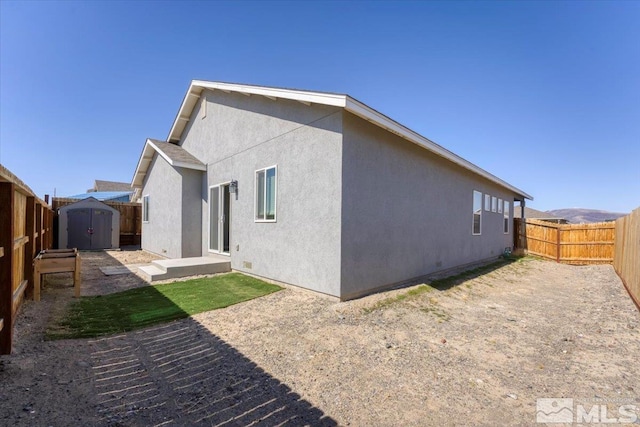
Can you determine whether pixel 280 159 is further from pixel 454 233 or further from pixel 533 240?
pixel 533 240

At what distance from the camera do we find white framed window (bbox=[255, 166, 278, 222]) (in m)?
7.32

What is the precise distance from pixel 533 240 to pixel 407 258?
41.7 ft

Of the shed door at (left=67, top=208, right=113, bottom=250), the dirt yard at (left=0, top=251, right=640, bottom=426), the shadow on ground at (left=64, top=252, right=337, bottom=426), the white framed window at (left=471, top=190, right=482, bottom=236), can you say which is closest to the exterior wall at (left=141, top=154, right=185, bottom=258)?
the shed door at (left=67, top=208, right=113, bottom=250)

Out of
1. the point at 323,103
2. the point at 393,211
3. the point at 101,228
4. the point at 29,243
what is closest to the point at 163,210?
the point at 101,228

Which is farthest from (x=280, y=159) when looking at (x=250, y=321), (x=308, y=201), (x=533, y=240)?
(x=533, y=240)

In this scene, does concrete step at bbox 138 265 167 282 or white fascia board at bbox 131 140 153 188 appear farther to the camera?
white fascia board at bbox 131 140 153 188

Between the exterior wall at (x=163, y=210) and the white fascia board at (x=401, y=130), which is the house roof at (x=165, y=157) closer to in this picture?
the exterior wall at (x=163, y=210)

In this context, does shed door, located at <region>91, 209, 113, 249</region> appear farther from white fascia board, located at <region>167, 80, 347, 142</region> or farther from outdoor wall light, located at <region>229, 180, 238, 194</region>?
outdoor wall light, located at <region>229, 180, 238, 194</region>

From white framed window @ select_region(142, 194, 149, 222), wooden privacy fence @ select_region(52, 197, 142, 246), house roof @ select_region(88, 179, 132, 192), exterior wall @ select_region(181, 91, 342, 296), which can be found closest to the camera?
exterior wall @ select_region(181, 91, 342, 296)

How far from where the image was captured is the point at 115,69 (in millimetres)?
10414

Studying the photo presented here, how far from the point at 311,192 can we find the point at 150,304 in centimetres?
394

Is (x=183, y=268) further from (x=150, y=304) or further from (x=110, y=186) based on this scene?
(x=110, y=186)

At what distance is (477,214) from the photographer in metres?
12.3

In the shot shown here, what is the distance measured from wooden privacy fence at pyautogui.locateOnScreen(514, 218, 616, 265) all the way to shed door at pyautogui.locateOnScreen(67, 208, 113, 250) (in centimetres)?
2234
